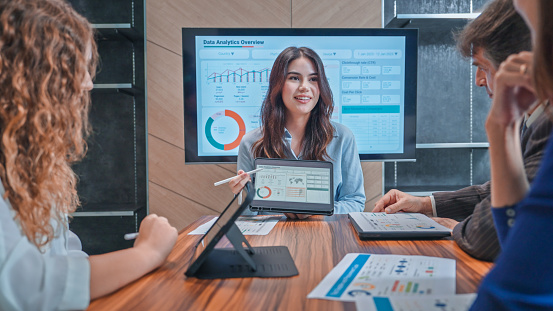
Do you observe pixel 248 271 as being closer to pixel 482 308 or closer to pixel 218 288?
pixel 218 288

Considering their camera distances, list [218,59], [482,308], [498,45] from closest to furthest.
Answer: [482,308] → [498,45] → [218,59]

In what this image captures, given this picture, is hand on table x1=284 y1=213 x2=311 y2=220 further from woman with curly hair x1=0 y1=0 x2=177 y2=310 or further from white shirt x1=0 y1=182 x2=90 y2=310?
white shirt x1=0 y1=182 x2=90 y2=310

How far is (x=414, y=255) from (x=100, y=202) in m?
2.56

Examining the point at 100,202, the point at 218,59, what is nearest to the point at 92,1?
the point at 218,59

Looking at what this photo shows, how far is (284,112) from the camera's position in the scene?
229 cm

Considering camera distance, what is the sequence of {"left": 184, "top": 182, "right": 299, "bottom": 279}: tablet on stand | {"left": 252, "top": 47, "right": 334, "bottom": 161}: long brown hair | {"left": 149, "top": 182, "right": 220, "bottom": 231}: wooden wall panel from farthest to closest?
{"left": 149, "top": 182, "right": 220, "bottom": 231}: wooden wall panel, {"left": 252, "top": 47, "right": 334, "bottom": 161}: long brown hair, {"left": 184, "top": 182, "right": 299, "bottom": 279}: tablet on stand

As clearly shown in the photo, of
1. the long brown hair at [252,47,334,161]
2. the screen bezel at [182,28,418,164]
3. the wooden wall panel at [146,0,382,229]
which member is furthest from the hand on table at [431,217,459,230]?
the wooden wall panel at [146,0,382,229]

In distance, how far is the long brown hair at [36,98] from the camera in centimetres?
73

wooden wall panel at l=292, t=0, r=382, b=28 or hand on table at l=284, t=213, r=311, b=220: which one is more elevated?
wooden wall panel at l=292, t=0, r=382, b=28

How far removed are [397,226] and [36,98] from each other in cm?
103

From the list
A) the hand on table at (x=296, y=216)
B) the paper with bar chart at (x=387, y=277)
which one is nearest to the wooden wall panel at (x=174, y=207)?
the hand on table at (x=296, y=216)

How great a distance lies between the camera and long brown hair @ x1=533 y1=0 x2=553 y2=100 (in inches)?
22.1

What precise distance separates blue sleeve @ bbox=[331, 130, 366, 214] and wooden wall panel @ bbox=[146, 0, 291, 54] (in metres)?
1.09

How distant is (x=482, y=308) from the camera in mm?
495
